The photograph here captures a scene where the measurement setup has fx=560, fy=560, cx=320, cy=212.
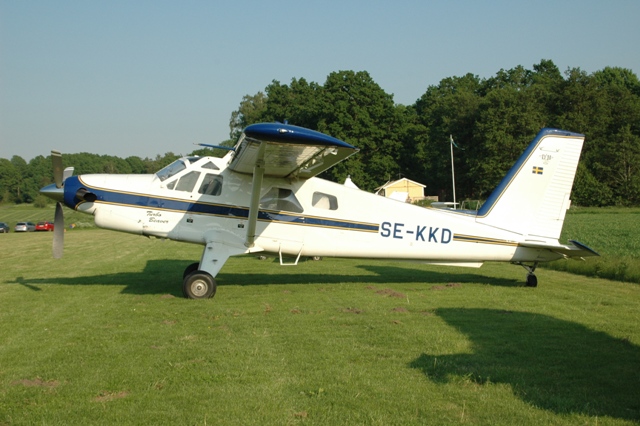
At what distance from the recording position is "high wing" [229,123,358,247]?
8953 millimetres

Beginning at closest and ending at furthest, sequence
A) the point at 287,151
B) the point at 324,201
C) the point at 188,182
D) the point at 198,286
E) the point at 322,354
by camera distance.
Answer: the point at 322,354 → the point at 287,151 → the point at 198,286 → the point at 188,182 → the point at 324,201

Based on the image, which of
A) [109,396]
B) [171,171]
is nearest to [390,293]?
[171,171]

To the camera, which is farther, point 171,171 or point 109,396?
point 171,171

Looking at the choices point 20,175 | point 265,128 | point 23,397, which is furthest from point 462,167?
point 20,175

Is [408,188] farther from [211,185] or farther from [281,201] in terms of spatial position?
[211,185]

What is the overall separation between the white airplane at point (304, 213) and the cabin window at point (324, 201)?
0.07 ft

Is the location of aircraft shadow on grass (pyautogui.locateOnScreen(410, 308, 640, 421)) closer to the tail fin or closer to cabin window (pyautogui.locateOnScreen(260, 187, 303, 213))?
the tail fin

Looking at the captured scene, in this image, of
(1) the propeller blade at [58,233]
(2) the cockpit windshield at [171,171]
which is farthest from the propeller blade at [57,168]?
(2) the cockpit windshield at [171,171]

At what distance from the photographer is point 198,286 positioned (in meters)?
10.6

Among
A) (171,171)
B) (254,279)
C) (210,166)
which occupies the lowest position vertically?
(254,279)

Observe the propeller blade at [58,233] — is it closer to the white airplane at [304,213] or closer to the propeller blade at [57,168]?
the white airplane at [304,213]

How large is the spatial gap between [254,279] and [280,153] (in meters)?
4.44

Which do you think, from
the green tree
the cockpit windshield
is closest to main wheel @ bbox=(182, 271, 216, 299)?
the cockpit windshield

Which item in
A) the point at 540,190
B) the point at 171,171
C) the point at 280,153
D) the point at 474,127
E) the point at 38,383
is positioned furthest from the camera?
the point at 474,127
